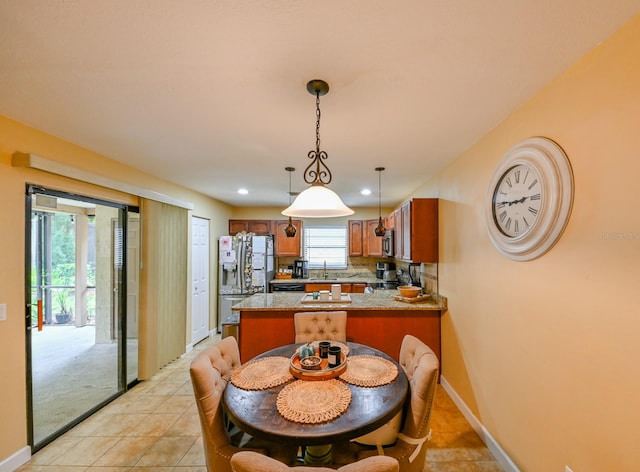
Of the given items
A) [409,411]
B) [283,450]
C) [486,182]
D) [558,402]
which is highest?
[486,182]

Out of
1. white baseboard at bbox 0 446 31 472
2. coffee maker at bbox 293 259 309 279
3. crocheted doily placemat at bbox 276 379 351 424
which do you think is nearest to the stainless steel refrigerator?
coffee maker at bbox 293 259 309 279

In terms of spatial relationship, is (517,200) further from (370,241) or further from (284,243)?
(284,243)

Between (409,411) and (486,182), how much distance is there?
175 centimetres

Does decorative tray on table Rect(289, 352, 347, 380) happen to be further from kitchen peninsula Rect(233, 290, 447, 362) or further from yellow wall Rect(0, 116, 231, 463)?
yellow wall Rect(0, 116, 231, 463)

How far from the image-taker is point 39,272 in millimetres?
2240

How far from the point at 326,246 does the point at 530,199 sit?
487 centimetres

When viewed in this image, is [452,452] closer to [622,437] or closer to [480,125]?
[622,437]

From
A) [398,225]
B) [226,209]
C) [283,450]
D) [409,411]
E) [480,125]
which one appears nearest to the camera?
[283,450]

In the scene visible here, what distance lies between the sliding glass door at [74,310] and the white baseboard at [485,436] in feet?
11.3

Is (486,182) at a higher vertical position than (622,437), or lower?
higher

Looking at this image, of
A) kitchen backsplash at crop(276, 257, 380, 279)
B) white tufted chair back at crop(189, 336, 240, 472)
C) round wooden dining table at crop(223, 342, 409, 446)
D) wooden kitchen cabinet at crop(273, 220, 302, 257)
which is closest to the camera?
round wooden dining table at crop(223, 342, 409, 446)

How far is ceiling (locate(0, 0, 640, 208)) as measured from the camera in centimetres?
109

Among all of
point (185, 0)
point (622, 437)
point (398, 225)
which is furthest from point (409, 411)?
point (398, 225)

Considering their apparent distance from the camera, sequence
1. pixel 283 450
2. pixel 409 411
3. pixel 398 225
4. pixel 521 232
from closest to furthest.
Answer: pixel 283 450
pixel 409 411
pixel 521 232
pixel 398 225
